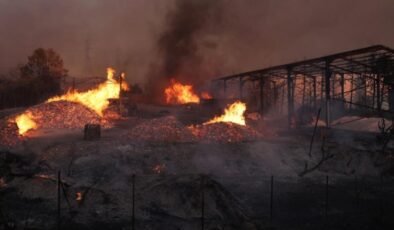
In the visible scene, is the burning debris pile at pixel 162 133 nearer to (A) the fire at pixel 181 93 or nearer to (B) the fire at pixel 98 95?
(B) the fire at pixel 98 95

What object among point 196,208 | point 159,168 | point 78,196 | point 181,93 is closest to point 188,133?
point 159,168

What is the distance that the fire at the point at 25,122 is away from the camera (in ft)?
71.0

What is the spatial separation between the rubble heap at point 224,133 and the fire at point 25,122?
11209 mm

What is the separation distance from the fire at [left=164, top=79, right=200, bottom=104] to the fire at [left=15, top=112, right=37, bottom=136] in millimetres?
26898

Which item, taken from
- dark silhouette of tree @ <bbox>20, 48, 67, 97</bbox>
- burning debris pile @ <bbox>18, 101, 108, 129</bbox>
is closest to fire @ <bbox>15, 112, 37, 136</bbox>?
burning debris pile @ <bbox>18, 101, 108, 129</bbox>

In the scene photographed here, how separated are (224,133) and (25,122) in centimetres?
1351

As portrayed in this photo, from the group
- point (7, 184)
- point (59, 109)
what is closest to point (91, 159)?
point (7, 184)

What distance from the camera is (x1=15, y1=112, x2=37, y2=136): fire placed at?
21.6m

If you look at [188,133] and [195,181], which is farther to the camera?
[188,133]

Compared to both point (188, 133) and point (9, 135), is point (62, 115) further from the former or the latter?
point (188, 133)

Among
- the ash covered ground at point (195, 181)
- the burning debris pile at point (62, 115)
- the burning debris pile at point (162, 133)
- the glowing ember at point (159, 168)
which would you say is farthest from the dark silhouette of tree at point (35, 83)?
the glowing ember at point (159, 168)

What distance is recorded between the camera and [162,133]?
17.8 m

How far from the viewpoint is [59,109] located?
25.2 m

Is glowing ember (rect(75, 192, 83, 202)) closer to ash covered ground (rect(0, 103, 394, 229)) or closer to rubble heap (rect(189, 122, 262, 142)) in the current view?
ash covered ground (rect(0, 103, 394, 229))
